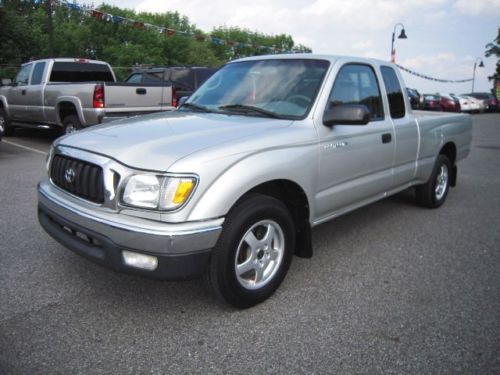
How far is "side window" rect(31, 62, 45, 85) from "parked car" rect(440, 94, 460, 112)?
2561 centimetres

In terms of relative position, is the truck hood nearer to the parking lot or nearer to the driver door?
the driver door

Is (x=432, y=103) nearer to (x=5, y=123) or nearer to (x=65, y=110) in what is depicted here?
(x=65, y=110)

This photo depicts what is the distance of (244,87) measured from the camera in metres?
3.84

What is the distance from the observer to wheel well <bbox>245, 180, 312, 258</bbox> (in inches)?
125

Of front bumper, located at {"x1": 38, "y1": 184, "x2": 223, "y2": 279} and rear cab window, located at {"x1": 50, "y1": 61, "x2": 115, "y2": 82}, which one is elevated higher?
rear cab window, located at {"x1": 50, "y1": 61, "x2": 115, "y2": 82}

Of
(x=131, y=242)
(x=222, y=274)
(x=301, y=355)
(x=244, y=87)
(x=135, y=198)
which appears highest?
(x=244, y=87)

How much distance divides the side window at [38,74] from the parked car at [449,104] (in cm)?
2561

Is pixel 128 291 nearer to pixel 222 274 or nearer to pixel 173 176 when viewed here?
pixel 222 274

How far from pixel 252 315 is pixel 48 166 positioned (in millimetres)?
1882

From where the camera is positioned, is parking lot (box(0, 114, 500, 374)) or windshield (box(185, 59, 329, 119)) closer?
parking lot (box(0, 114, 500, 374))

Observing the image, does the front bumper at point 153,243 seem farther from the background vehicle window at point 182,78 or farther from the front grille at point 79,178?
the background vehicle window at point 182,78

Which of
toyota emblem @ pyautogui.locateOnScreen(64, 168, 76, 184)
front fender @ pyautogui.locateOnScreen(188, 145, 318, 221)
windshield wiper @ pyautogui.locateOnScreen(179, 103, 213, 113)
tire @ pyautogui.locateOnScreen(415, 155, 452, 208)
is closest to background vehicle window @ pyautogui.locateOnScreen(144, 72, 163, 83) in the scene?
windshield wiper @ pyautogui.locateOnScreen(179, 103, 213, 113)

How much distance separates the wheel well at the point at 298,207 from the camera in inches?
125

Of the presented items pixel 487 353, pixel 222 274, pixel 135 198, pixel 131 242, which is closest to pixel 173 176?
pixel 135 198
